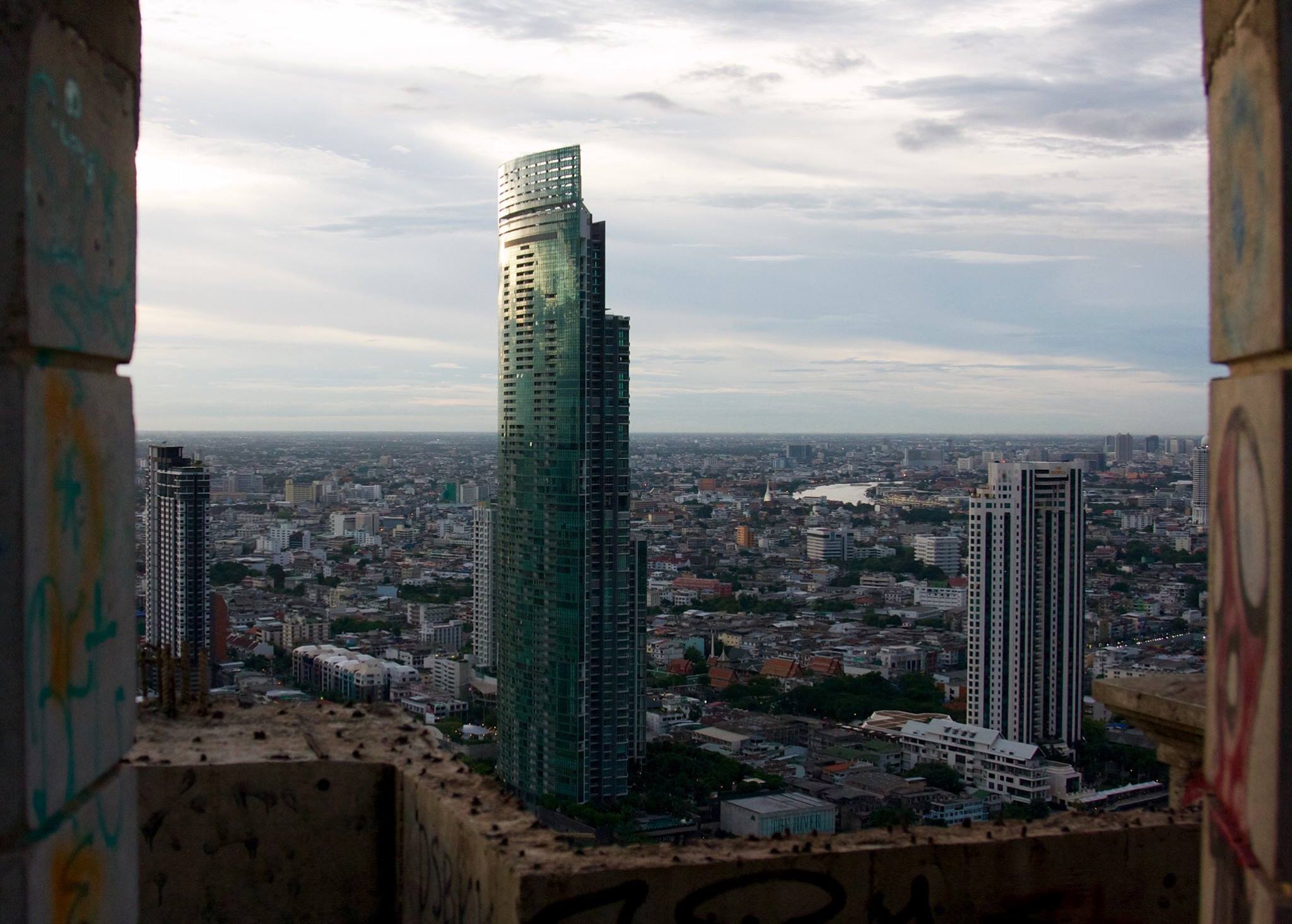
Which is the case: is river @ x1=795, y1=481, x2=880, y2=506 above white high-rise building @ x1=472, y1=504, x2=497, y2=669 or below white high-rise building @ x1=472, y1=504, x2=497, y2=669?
above

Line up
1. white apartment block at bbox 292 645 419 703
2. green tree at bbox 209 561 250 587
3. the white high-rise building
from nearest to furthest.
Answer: white apartment block at bbox 292 645 419 703 → the white high-rise building → green tree at bbox 209 561 250 587

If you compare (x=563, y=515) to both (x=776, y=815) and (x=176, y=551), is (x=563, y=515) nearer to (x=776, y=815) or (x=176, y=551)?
(x=176, y=551)

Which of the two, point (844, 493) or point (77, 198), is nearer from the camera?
point (77, 198)

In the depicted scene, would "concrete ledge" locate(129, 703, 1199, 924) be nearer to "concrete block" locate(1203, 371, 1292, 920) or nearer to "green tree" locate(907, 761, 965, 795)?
"concrete block" locate(1203, 371, 1292, 920)

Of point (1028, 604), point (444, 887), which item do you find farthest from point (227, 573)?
point (444, 887)

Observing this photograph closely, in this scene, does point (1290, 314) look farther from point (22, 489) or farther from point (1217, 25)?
point (22, 489)

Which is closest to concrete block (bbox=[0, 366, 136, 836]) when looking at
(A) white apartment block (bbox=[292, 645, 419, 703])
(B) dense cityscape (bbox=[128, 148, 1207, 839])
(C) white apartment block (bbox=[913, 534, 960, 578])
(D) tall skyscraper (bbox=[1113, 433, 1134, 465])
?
(B) dense cityscape (bbox=[128, 148, 1207, 839])

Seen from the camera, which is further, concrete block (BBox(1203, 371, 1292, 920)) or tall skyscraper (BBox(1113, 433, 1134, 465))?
tall skyscraper (BBox(1113, 433, 1134, 465))
